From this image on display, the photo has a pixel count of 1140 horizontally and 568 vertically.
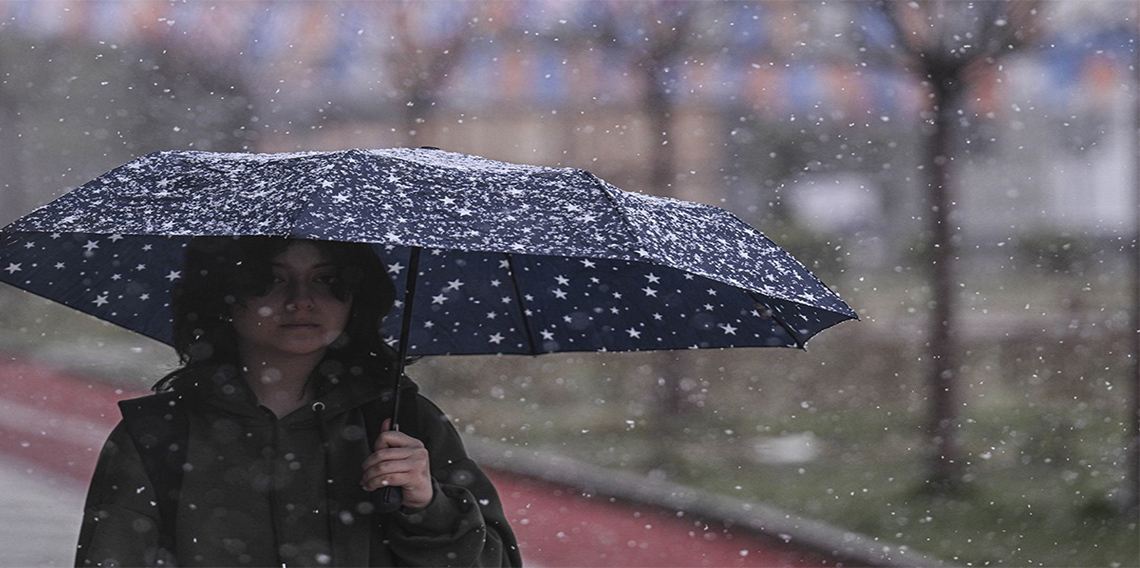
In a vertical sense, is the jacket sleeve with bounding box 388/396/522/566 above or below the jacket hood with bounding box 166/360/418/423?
below

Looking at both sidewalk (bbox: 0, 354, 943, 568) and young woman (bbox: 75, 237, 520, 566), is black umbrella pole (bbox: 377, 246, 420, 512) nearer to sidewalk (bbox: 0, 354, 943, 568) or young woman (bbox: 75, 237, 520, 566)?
young woman (bbox: 75, 237, 520, 566)

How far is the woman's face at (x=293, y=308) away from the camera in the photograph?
220 centimetres

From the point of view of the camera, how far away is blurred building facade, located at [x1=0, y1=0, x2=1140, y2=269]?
23.0ft

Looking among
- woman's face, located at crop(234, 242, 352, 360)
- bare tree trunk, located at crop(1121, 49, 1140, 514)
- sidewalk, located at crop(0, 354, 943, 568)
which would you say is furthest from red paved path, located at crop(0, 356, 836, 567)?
woman's face, located at crop(234, 242, 352, 360)

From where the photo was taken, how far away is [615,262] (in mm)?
2547

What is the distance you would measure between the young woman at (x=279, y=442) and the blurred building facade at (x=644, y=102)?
4.81 meters

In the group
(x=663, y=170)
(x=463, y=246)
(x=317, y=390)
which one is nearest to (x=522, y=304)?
(x=317, y=390)

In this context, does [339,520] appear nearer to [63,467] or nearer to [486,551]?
[486,551]

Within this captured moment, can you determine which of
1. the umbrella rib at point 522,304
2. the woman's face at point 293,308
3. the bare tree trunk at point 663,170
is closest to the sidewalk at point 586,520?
the bare tree trunk at point 663,170

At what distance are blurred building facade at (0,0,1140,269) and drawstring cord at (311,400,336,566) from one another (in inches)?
194

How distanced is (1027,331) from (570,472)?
268 centimetres

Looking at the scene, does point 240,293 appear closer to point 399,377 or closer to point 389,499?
point 399,377

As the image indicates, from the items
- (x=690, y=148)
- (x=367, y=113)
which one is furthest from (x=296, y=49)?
(x=690, y=148)

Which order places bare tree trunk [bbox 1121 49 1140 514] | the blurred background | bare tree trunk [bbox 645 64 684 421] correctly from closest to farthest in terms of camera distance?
bare tree trunk [bbox 1121 49 1140 514] < the blurred background < bare tree trunk [bbox 645 64 684 421]
